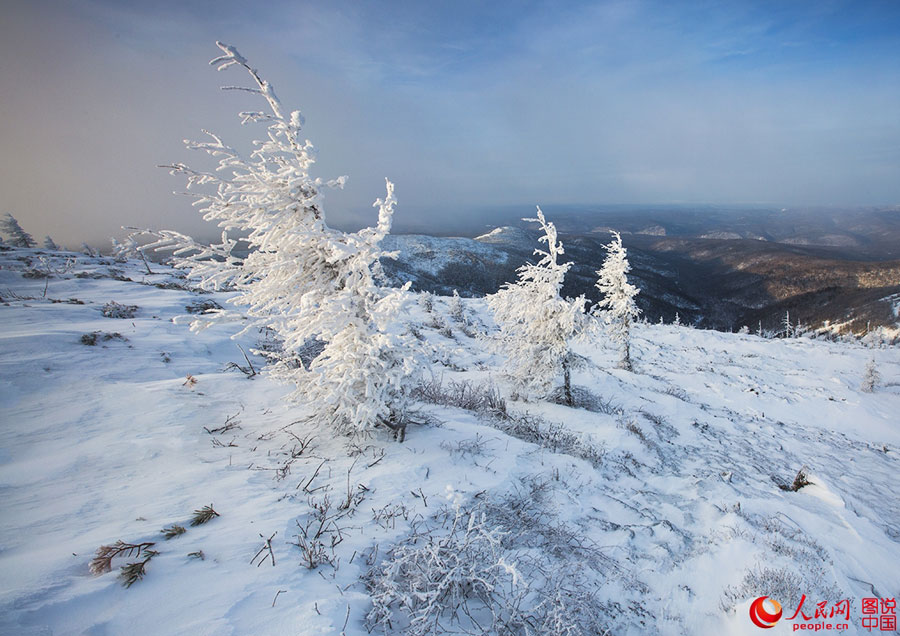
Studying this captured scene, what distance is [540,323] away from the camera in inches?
357

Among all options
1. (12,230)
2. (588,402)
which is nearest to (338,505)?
(588,402)

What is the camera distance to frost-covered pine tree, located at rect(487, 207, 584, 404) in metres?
8.58

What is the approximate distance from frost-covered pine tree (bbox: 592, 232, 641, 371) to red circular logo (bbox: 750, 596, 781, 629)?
13475mm

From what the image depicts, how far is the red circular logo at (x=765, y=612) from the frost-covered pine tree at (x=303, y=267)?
3.96 metres

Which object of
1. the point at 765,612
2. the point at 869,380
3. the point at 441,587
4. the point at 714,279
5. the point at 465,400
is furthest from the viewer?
the point at 714,279

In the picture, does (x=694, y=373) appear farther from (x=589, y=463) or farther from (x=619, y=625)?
(x=619, y=625)

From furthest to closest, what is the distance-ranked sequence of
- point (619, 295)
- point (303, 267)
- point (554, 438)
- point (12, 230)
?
1. point (12, 230)
2. point (619, 295)
3. point (554, 438)
4. point (303, 267)

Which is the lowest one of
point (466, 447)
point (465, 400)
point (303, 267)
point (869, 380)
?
point (869, 380)

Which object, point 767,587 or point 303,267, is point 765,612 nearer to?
point 767,587

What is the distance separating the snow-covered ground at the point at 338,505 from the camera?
225 centimetres

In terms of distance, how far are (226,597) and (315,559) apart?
1.93 ft

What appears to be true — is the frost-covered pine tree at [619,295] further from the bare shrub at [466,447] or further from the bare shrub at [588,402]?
the bare shrub at [466,447]

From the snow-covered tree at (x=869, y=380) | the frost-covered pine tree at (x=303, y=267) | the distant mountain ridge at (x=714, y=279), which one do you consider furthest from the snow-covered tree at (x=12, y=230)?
the snow-covered tree at (x=869, y=380)

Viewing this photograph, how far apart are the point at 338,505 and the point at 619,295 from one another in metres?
16.3
